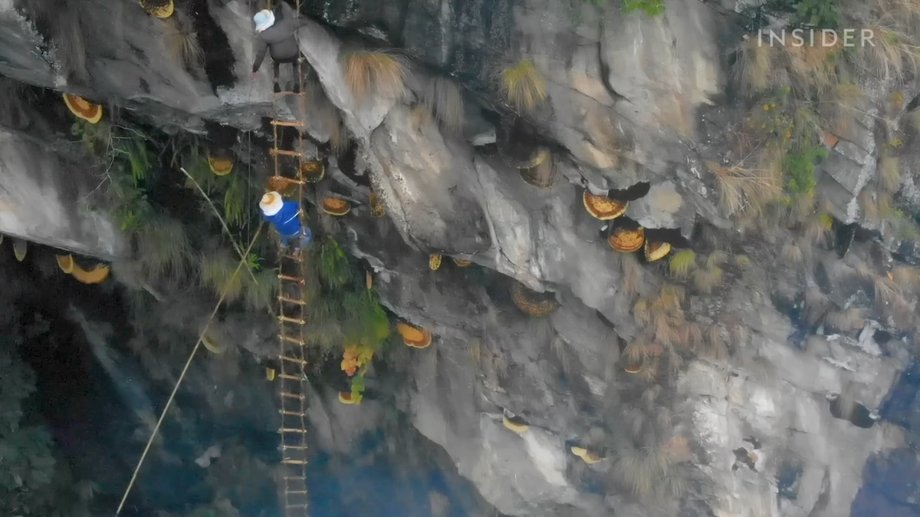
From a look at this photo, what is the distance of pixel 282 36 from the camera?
4.57 metres

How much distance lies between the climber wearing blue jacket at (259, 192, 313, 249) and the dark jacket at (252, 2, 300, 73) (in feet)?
3.65

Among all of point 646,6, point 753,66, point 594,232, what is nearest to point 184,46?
point 646,6

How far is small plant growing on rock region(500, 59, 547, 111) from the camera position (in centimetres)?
486

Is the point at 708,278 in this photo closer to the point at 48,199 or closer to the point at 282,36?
the point at 282,36

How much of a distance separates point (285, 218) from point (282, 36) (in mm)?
1602

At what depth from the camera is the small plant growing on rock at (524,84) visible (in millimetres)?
4863

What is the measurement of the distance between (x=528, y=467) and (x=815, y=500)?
342 centimetres

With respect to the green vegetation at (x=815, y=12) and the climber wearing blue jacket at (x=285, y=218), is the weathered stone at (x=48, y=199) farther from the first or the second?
the green vegetation at (x=815, y=12)

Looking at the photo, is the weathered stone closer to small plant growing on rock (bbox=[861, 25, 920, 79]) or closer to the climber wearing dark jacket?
the climber wearing dark jacket

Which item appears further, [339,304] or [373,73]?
[339,304]

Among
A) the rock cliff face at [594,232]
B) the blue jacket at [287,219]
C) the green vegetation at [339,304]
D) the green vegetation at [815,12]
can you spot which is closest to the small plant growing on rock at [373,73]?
the rock cliff face at [594,232]

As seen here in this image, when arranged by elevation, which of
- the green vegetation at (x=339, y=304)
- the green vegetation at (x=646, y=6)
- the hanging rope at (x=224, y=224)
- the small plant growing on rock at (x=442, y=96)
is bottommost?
the green vegetation at (x=339, y=304)

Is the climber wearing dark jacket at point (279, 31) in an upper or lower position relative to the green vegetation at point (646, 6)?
lower

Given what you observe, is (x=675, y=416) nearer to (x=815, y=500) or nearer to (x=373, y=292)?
(x=815, y=500)
